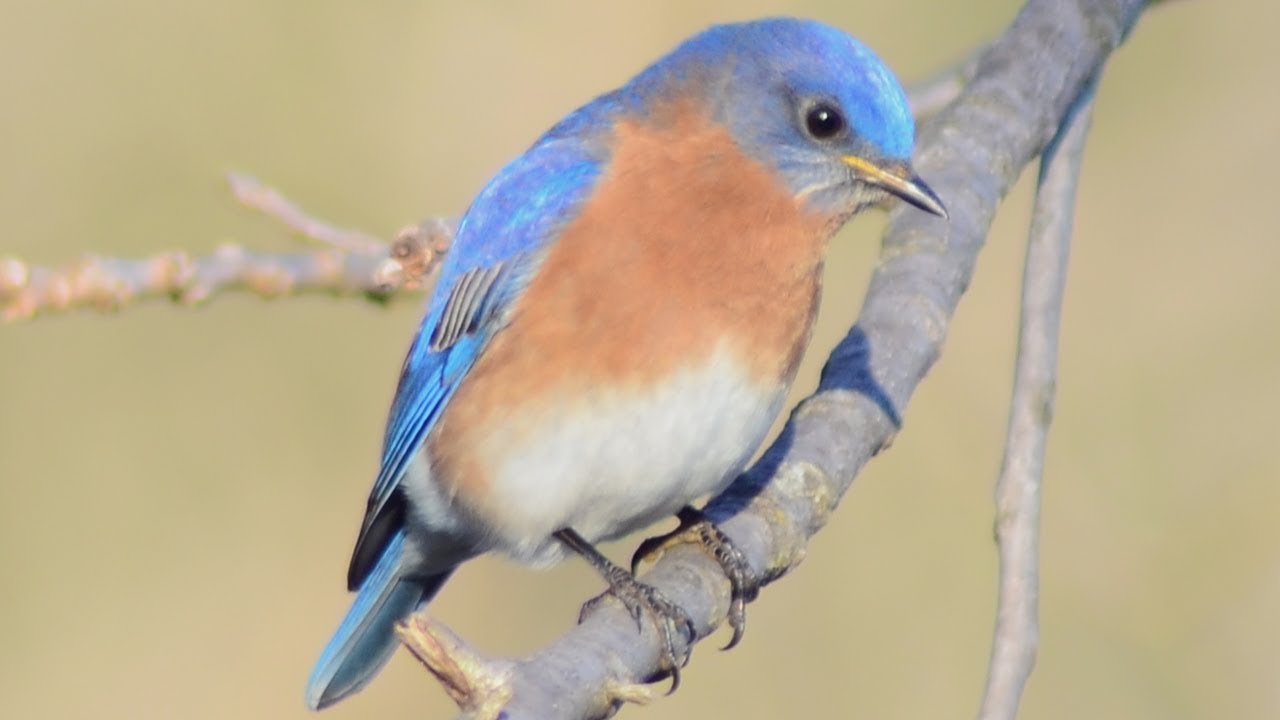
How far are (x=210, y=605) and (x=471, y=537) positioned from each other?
1999 millimetres

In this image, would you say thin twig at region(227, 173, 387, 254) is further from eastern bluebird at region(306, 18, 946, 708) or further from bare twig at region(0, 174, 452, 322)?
eastern bluebird at region(306, 18, 946, 708)

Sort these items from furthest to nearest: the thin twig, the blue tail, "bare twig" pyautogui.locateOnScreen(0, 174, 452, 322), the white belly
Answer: the blue tail, the thin twig, the white belly, "bare twig" pyautogui.locateOnScreen(0, 174, 452, 322)

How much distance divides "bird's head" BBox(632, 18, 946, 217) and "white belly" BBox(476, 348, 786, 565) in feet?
1.60

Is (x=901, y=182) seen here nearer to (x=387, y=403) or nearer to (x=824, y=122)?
(x=824, y=122)

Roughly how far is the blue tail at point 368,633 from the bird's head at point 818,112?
1.27 m

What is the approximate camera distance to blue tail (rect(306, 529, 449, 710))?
14.5ft

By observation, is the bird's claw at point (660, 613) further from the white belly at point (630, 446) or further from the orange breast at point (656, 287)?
the orange breast at point (656, 287)

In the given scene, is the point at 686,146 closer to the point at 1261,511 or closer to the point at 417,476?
the point at 417,476

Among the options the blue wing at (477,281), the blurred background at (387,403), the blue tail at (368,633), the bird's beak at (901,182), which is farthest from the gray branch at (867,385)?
the blurred background at (387,403)

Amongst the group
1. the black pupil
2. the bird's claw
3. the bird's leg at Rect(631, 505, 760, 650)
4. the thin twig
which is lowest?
the bird's claw

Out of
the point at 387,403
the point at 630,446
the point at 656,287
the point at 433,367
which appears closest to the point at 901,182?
the point at 656,287

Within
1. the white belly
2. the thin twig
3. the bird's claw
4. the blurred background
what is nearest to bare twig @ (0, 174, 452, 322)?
the thin twig

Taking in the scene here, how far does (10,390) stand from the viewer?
600 cm

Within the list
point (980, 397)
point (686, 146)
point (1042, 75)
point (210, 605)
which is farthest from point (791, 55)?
point (210, 605)
